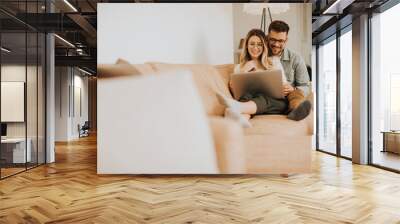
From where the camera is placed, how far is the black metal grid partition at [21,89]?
259 inches

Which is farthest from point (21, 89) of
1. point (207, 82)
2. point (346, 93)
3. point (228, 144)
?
point (346, 93)

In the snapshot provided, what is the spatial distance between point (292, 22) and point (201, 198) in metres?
3.55

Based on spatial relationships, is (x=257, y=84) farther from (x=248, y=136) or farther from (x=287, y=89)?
(x=248, y=136)

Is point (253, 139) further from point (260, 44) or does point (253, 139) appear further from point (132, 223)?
point (132, 223)

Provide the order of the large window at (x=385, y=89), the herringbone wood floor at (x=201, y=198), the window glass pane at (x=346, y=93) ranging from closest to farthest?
the herringbone wood floor at (x=201, y=198)
the large window at (x=385, y=89)
the window glass pane at (x=346, y=93)

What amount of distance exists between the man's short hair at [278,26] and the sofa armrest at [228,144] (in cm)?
180

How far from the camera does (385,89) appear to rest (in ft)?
25.2

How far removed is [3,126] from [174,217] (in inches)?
180

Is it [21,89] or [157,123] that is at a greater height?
[21,89]

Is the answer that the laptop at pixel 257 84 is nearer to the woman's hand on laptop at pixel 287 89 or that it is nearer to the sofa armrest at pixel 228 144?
the woman's hand on laptop at pixel 287 89

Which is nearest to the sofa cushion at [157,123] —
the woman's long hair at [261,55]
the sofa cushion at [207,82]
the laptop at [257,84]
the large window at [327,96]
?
the sofa cushion at [207,82]

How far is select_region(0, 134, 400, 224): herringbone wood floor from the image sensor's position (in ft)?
13.1

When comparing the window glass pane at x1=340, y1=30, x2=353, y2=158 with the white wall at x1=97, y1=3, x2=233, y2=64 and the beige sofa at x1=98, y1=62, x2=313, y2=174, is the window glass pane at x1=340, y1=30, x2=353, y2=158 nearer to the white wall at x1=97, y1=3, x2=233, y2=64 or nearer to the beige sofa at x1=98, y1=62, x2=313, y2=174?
the beige sofa at x1=98, y1=62, x2=313, y2=174

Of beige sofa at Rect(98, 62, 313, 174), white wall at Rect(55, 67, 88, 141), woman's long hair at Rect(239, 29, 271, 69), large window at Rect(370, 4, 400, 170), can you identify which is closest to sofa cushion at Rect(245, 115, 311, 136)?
beige sofa at Rect(98, 62, 313, 174)
